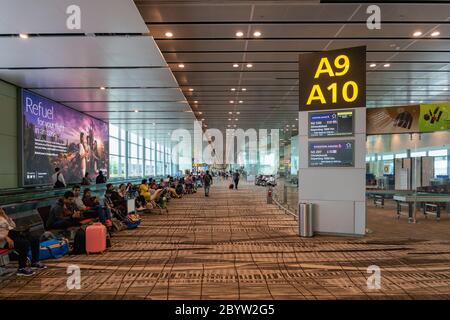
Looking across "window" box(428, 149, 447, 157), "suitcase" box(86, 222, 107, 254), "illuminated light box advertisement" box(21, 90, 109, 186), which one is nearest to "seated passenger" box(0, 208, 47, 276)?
"suitcase" box(86, 222, 107, 254)

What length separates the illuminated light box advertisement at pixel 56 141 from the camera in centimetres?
1441

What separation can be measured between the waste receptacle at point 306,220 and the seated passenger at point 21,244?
5824 millimetres

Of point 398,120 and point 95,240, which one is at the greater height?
point 398,120

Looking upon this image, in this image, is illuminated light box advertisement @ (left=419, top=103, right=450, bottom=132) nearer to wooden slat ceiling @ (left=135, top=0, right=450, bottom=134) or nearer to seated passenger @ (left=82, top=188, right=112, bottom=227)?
wooden slat ceiling @ (left=135, top=0, right=450, bottom=134)

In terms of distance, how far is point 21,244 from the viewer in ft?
17.9

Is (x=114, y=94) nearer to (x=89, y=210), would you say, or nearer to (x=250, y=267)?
(x=89, y=210)

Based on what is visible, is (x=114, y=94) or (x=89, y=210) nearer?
(x=89, y=210)

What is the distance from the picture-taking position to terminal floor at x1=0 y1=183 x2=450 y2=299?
4.64 m

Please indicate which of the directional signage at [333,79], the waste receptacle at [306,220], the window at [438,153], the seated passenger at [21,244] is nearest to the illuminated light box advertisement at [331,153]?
the directional signage at [333,79]

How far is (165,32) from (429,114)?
9.54 metres

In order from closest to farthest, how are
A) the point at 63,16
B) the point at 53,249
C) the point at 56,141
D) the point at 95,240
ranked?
the point at 53,249 → the point at 95,240 → the point at 63,16 → the point at 56,141

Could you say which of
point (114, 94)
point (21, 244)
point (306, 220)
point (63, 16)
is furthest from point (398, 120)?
point (21, 244)

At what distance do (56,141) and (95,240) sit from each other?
12075 millimetres
